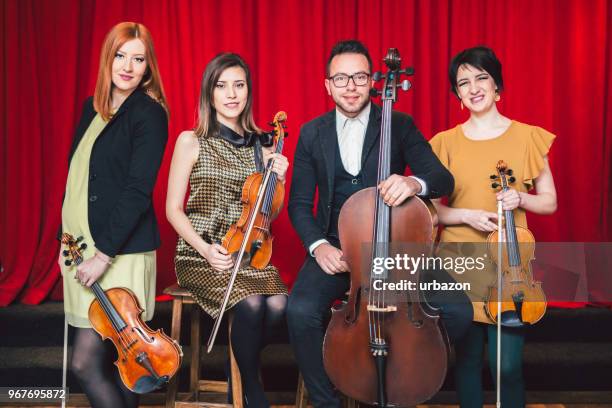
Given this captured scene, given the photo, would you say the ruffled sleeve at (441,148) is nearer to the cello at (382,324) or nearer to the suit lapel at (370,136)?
the suit lapel at (370,136)

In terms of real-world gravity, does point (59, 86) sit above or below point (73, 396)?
above

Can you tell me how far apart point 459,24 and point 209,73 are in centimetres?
182

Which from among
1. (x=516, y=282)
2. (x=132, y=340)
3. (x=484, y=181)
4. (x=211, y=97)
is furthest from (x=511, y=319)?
(x=211, y=97)

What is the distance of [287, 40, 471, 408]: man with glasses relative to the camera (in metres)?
2.39

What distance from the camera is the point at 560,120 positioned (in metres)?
3.96

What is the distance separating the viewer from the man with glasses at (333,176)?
2.39m

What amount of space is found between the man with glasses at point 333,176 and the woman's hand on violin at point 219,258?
258 millimetres

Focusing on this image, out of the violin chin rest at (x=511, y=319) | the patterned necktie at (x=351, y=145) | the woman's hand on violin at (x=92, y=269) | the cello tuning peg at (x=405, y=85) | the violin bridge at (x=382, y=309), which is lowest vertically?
the violin chin rest at (x=511, y=319)

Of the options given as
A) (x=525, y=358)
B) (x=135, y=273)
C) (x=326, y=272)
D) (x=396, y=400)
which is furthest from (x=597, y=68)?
(x=135, y=273)

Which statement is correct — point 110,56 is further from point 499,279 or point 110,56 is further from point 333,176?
point 499,279

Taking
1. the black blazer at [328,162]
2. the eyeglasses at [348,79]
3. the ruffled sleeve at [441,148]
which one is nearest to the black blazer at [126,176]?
the black blazer at [328,162]

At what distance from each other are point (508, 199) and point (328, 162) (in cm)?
66

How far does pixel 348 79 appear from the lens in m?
2.56

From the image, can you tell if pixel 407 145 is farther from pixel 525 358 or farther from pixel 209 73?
pixel 525 358
